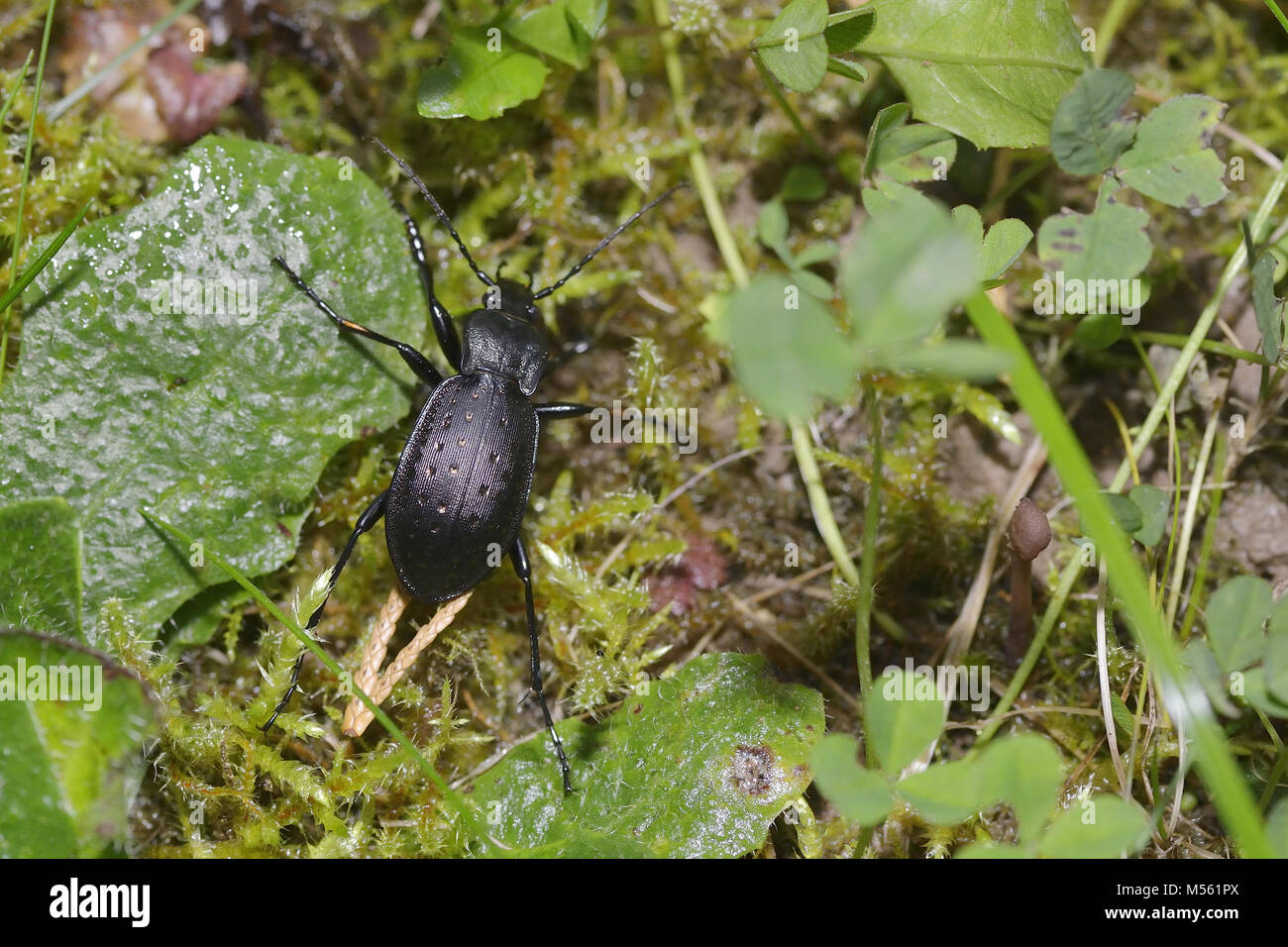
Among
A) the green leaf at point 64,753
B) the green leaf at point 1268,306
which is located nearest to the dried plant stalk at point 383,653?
the green leaf at point 64,753

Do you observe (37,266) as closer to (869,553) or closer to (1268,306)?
(869,553)

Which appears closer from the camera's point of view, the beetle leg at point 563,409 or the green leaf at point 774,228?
the green leaf at point 774,228

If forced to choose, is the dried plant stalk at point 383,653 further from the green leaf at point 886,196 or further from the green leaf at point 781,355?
the green leaf at point 886,196

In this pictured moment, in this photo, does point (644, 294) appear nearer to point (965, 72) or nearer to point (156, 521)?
point (965, 72)
